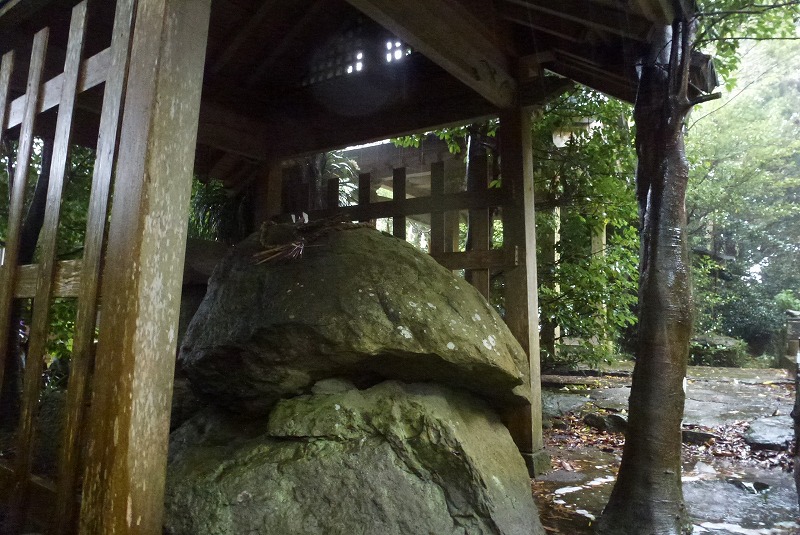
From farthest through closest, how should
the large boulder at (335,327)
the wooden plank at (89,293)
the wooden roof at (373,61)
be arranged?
the wooden roof at (373,61), the large boulder at (335,327), the wooden plank at (89,293)

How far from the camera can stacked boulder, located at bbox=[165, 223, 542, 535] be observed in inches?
93.1

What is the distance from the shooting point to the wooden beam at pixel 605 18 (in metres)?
3.11

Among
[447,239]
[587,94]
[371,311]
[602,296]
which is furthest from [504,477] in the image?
[587,94]

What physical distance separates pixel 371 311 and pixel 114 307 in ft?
4.21

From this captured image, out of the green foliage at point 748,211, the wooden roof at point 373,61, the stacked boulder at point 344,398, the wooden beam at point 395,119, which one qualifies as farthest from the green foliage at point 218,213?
the green foliage at point 748,211

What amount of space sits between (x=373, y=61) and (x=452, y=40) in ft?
4.55

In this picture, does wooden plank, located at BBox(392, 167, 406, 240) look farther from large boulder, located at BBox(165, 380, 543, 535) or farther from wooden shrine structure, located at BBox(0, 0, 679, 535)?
large boulder, located at BBox(165, 380, 543, 535)

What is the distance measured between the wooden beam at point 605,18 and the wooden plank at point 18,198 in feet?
9.76

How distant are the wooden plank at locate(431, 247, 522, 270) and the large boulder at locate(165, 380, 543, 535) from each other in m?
1.54

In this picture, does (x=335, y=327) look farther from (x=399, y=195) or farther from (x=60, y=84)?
(x=399, y=195)

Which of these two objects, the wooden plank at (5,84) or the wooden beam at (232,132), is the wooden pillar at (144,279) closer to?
the wooden plank at (5,84)

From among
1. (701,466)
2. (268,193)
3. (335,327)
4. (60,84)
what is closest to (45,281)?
(60,84)

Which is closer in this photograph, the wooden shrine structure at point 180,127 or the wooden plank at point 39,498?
the wooden shrine structure at point 180,127

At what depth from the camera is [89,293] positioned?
2.07 metres
